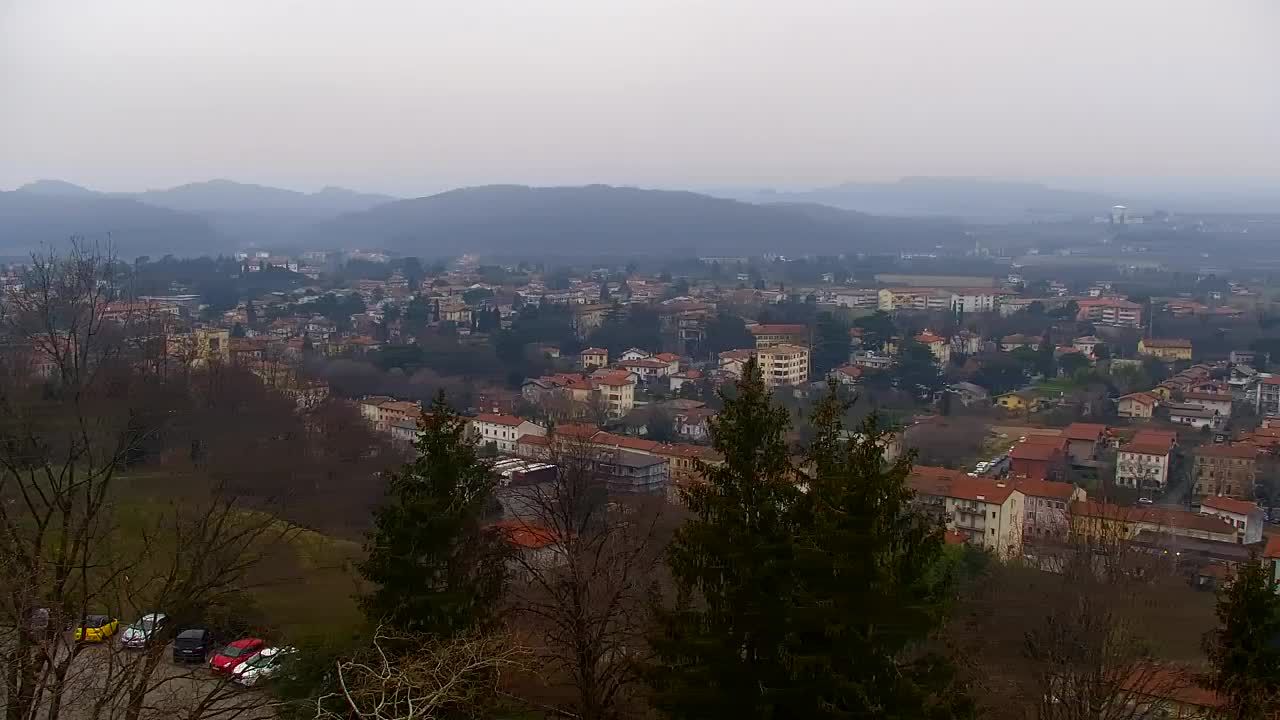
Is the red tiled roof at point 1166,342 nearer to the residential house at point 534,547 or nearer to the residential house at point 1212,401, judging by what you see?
the residential house at point 1212,401

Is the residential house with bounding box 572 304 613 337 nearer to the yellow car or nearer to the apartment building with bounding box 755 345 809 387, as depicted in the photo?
the apartment building with bounding box 755 345 809 387

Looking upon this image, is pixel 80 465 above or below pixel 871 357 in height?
above

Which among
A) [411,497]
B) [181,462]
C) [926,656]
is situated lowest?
[181,462]

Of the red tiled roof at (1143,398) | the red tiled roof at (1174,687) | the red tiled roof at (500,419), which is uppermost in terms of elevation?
the red tiled roof at (1174,687)

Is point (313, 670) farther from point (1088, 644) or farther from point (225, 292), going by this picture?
point (225, 292)

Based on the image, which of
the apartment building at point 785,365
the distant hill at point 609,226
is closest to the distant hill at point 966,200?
the distant hill at point 609,226

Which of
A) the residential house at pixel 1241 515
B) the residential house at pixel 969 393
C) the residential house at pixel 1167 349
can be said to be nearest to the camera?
the residential house at pixel 1241 515

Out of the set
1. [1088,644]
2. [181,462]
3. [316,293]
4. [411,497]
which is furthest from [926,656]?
[316,293]

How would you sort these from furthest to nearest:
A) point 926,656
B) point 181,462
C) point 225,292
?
1. point 225,292
2. point 181,462
3. point 926,656
